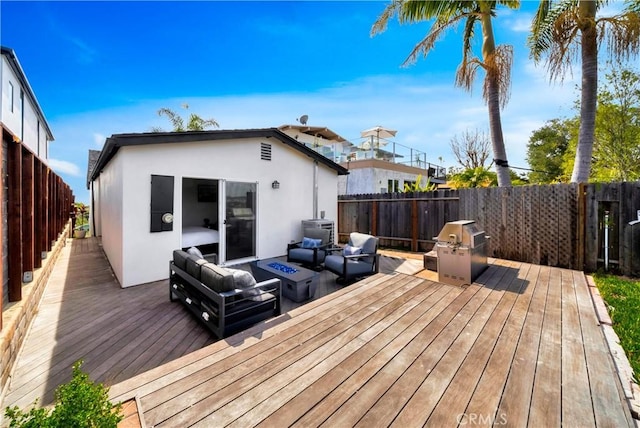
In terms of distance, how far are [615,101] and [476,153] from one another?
34.7 feet

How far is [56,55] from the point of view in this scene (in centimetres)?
776

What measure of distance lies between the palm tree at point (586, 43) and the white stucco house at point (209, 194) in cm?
655

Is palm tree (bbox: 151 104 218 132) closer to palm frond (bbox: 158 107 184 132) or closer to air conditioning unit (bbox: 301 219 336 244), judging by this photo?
palm frond (bbox: 158 107 184 132)

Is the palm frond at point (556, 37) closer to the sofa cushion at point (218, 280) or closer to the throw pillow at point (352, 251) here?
the throw pillow at point (352, 251)

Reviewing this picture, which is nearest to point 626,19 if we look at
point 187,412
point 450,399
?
point 450,399

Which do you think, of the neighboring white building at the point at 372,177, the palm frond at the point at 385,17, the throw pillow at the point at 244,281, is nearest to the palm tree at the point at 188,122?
the neighboring white building at the point at 372,177

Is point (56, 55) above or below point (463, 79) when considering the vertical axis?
above

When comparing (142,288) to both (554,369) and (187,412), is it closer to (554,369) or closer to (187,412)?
(187,412)

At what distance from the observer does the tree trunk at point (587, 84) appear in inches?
245

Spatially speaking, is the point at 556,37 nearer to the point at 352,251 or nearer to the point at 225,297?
the point at 352,251

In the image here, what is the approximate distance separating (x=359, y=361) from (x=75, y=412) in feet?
6.40

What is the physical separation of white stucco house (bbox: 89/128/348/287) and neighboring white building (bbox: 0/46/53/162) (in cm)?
243

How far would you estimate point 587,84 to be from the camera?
6.48m

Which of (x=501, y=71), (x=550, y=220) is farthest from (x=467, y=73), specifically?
(x=550, y=220)
